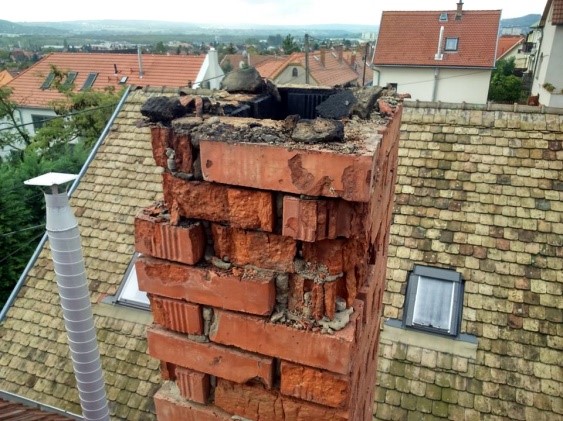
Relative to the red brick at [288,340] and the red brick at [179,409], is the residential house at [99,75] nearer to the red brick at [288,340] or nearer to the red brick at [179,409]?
the red brick at [179,409]

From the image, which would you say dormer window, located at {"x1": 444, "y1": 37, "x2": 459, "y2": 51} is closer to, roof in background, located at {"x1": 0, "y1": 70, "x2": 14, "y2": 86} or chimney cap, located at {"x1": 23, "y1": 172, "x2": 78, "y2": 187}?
chimney cap, located at {"x1": 23, "y1": 172, "x2": 78, "y2": 187}

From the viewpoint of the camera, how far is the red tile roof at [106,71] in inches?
855

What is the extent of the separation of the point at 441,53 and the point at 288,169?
23.4 metres

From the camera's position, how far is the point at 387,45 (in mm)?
23188

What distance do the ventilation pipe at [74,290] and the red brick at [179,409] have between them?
811mm

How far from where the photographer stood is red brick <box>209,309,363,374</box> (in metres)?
1.35

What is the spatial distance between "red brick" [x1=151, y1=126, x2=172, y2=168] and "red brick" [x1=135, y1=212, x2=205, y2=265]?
0.20 m

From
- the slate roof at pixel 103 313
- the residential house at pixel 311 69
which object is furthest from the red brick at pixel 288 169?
the residential house at pixel 311 69

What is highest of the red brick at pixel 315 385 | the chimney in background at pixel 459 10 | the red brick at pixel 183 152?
the chimney in background at pixel 459 10

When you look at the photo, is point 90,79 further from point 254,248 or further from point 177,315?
point 254,248

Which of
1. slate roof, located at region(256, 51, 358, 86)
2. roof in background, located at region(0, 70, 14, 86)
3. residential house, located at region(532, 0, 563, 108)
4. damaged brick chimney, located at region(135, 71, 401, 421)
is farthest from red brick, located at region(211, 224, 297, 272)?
roof in background, located at region(0, 70, 14, 86)

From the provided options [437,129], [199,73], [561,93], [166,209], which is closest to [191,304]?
[166,209]

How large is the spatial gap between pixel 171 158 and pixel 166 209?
20 cm

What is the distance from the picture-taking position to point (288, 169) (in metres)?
1.22
